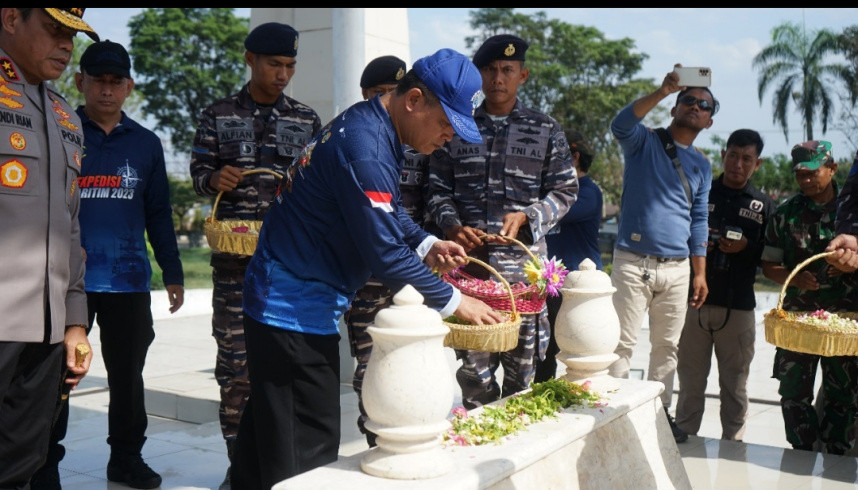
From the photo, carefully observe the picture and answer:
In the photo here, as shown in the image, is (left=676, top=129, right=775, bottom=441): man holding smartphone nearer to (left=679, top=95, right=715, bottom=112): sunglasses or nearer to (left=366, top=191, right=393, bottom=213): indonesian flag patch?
(left=679, top=95, right=715, bottom=112): sunglasses

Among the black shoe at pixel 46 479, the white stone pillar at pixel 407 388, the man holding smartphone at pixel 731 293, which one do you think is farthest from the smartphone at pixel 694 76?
the black shoe at pixel 46 479

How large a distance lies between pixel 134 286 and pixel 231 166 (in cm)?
81

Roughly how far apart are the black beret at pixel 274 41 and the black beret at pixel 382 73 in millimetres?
585

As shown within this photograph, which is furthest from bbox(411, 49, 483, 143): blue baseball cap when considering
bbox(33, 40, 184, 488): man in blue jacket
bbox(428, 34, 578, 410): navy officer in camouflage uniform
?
bbox(33, 40, 184, 488): man in blue jacket

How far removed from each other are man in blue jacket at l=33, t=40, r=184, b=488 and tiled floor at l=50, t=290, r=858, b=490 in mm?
432

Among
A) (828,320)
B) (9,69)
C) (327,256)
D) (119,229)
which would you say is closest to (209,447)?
(119,229)

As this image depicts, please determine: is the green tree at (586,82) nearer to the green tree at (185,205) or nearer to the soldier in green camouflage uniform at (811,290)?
the green tree at (185,205)

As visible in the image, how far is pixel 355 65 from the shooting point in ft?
23.9

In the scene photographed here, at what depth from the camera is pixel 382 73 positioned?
504cm

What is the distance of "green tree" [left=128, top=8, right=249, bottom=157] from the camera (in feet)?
133

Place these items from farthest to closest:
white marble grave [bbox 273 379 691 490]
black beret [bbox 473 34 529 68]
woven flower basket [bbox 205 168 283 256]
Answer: black beret [bbox 473 34 529 68] < woven flower basket [bbox 205 168 283 256] < white marble grave [bbox 273 379 691 490]

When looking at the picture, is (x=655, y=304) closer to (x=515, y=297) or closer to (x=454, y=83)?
(x=515, y=297)

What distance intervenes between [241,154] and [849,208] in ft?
11.2

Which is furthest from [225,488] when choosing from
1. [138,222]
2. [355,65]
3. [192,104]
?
[192,104]
